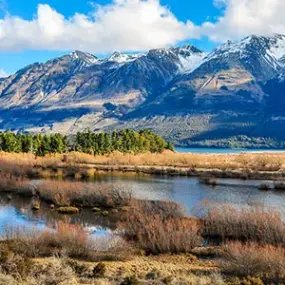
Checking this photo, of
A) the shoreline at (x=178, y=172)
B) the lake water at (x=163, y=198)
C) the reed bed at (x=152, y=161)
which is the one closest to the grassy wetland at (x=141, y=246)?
the lake water at (x=163, y=198)

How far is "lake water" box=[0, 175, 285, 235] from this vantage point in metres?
42.5

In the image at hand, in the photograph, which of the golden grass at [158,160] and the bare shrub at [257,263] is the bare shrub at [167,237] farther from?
the golden grass at [158,160]

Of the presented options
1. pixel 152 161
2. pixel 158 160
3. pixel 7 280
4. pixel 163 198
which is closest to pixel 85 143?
pixel 152 161

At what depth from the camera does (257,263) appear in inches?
1015

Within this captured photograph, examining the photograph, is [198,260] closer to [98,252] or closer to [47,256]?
[98,252]

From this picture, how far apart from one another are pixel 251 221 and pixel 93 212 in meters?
17.8

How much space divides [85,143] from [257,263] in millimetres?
98945

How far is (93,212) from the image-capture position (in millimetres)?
47438

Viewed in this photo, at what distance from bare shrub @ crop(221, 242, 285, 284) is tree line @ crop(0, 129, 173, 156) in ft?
299

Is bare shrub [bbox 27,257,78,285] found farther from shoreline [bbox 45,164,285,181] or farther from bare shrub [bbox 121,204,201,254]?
shoreline [bbox 45,164,285,181]

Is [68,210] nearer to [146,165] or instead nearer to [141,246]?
[141,246]

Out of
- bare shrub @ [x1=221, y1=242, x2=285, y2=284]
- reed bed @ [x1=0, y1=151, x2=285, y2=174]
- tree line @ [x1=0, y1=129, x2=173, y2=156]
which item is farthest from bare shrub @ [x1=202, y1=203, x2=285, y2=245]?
tree line @ [x1=0, y1=129, x2=173, y2=156]

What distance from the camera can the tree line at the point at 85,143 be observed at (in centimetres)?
11419

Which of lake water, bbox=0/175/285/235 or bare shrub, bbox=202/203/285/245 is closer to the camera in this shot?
bare shrub, bbox=202/203/285/245
